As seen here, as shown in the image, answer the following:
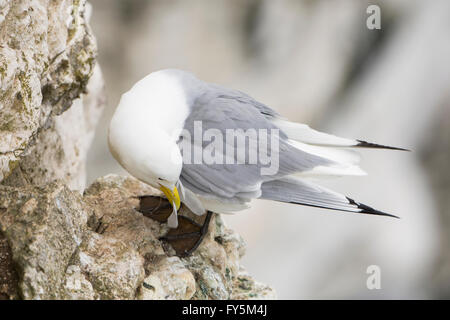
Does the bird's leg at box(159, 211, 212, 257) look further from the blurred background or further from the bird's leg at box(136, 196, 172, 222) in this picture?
the blurred background

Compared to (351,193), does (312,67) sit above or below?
above

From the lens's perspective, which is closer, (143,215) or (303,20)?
(143,215)

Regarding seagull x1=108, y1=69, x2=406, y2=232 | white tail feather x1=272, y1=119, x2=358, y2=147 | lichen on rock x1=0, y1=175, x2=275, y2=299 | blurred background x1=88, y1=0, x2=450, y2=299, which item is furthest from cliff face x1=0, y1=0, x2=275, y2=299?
blurred background x1=88, y1=0, x2=450, y2=299

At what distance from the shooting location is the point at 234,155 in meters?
1.26

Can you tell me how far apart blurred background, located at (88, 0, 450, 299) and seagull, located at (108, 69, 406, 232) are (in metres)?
1.78

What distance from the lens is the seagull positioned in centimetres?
115

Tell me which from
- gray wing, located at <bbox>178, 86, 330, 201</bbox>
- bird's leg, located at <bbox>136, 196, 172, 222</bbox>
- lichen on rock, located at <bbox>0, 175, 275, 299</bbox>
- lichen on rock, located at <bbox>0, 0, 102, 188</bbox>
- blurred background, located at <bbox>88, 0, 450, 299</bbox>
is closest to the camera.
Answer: lichen on rock, located at <bbox>0, 175, 275, 299</bbox>

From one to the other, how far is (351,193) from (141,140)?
7.64 ft

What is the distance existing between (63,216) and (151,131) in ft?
0.88

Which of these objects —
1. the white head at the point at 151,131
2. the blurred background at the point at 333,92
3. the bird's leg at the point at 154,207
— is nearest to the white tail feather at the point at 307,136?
the white head at the point at 151,131

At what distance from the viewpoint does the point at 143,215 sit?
4.47ft

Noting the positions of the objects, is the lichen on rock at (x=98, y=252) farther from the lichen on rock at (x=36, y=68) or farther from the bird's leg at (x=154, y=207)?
the lichen on rock at (x=36, y=68)

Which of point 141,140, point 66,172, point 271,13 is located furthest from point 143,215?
point 271,13
